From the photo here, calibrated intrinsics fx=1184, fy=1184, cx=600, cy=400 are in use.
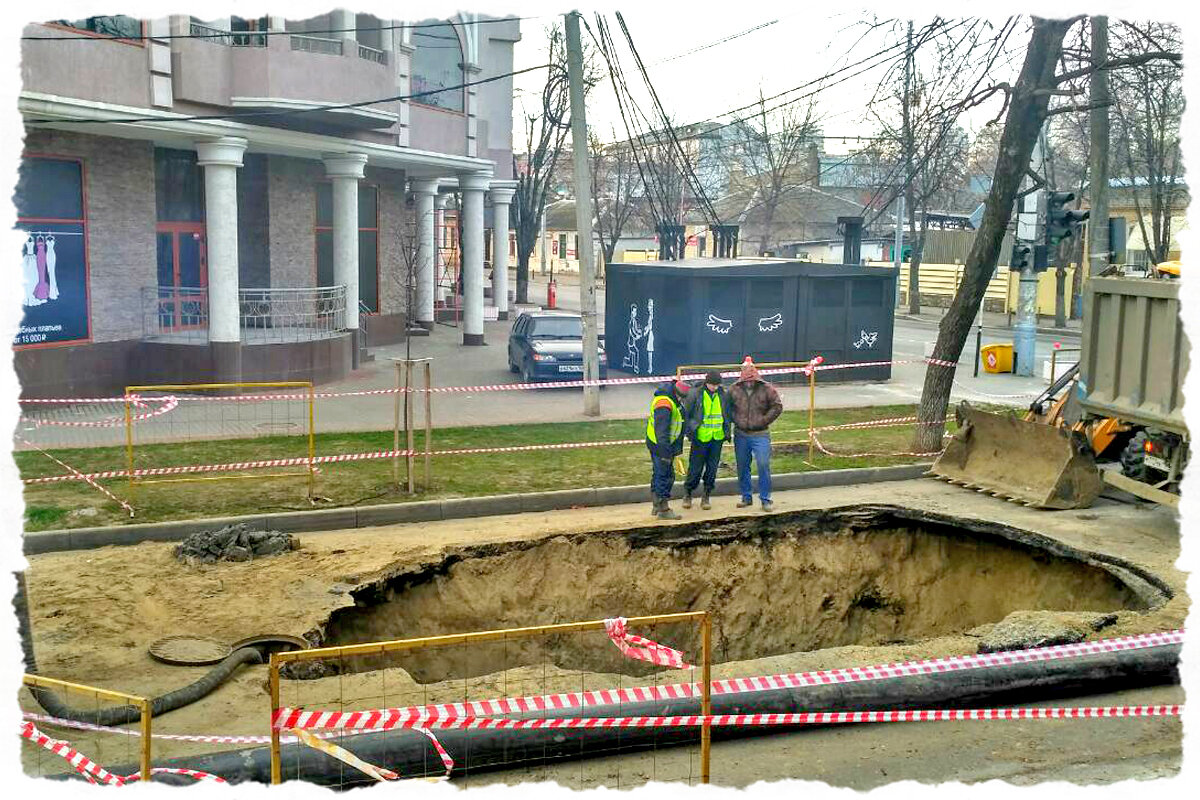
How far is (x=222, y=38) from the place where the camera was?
19406 millimetres

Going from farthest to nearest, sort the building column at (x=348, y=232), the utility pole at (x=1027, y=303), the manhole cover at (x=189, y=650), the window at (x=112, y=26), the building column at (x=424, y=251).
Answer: the building column at (x=424, y=251), the building column at (x=348, y=232), the utility pole at (x=1027, y=303), the window at (x=112, y=26), the manhole cover at (x=189, y=650)

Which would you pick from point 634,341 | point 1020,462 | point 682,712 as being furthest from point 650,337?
point 682,712

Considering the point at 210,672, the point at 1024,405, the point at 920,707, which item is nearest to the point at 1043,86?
the point at 1024,405

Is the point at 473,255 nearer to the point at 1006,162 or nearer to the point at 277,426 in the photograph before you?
the point at 277,426

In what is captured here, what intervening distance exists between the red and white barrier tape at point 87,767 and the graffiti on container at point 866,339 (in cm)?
1978

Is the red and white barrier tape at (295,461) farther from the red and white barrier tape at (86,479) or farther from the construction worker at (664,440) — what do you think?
the construction worker at (664,440)

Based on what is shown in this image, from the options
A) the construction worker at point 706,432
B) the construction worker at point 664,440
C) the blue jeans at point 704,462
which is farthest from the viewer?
the blue jeans at point 704,462

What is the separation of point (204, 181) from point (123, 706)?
1653 centimetres

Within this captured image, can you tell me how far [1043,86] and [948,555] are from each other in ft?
20.1

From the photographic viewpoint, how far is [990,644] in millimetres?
8617

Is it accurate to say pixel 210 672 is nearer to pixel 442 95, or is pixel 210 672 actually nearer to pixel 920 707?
pixel 920 707

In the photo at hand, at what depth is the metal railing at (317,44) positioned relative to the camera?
67.7ft

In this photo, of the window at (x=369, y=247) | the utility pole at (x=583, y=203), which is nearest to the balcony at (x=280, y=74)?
the utility pole at (x=583, y=203)

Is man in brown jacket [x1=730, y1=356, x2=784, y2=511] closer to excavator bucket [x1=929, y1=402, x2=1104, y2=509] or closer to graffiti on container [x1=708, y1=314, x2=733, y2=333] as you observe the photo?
excavator bucket [x1=929, y1=402, x2=1104, y2=509]
